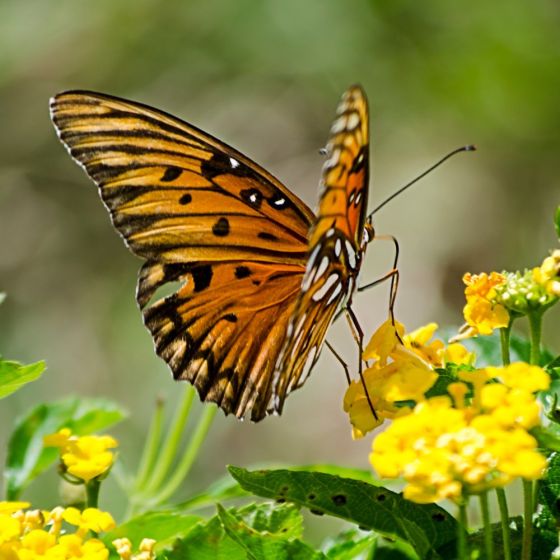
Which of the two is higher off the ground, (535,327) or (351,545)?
(535,327)

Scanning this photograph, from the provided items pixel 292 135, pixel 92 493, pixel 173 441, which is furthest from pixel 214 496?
pixel 292 135

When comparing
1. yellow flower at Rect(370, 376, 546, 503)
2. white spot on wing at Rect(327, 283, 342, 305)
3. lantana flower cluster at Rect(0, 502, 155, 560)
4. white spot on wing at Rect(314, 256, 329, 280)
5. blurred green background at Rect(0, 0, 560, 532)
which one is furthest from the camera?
blurred green background at Rect(0, 0, 560, 532)

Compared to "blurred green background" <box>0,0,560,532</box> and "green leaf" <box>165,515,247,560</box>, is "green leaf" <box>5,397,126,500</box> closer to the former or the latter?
"green leaf" <box>165,515,247,560</box>

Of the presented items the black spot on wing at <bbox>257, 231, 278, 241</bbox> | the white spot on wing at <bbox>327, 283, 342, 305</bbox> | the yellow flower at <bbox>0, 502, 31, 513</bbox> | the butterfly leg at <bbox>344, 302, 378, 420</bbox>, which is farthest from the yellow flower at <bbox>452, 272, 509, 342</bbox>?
the yellow flower at <bbox>0, 502, 31, 513</bbox>

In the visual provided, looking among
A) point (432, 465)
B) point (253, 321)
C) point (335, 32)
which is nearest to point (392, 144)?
point (335, 32)

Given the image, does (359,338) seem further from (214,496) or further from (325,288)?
(214,496)

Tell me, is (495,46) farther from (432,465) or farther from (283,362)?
(432,465)
